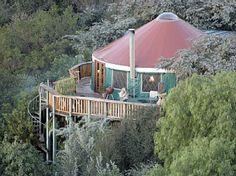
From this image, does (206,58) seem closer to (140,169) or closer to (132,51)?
(132,51)

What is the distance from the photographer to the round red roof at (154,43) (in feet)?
70.2

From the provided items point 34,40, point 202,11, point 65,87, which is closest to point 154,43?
point 65,87

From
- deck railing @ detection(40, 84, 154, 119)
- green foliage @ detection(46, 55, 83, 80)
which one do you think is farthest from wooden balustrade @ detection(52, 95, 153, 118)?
green foliage @ detection(46, 55, 83, 80)

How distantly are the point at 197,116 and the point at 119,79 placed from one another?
24.4 ft

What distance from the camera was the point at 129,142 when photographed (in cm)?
1772

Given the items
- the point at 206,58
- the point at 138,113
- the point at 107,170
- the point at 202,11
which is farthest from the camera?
the point at 202,11

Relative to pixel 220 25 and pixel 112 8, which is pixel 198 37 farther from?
pixel 112 8

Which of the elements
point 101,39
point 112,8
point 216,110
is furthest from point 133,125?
point 112,8

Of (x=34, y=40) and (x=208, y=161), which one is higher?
(x=34, y=40)

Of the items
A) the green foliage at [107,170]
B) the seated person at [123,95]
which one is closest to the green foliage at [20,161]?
the green foliage at [107,170]

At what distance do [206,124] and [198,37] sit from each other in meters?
7.26

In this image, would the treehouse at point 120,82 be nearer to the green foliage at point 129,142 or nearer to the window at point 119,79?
the window at point 119,79

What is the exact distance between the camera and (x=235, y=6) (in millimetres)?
26203

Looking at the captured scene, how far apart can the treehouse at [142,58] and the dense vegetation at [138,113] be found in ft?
3.32
